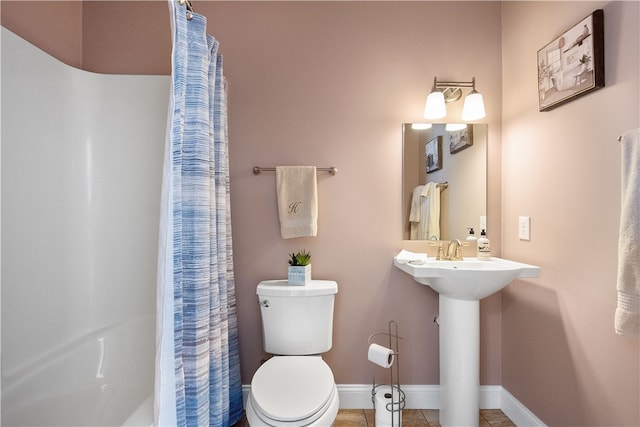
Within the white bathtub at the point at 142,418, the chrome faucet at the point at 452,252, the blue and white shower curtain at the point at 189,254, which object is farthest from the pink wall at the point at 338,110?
the white bathtub at the point at 142,418

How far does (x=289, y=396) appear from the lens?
1.39 m

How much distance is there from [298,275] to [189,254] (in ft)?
2.35

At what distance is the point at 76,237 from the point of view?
1831 millimetres

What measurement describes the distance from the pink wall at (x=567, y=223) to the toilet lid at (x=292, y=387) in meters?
1.09

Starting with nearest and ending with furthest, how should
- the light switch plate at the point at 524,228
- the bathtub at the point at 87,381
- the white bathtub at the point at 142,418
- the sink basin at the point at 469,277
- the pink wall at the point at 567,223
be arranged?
the white bathtub at the point at 142,418
the pink wall at the point at 567,223
the bathtub at the point at 87,381
the sink basin at the point at 469,277
the light switch plate at the point at 524,228

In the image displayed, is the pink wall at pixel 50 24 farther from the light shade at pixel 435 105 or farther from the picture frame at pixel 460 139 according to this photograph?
the picture frame at pixel 460 139

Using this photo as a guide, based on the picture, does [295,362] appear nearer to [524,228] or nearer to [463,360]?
[463,360]

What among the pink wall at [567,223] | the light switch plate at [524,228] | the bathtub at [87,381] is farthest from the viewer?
the light switch plate at [524,228]

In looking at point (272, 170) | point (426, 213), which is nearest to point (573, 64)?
point (426, 213)

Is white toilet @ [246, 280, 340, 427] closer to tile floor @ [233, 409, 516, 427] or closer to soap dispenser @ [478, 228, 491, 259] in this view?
tile floor @ [233, 409, 516, 427]

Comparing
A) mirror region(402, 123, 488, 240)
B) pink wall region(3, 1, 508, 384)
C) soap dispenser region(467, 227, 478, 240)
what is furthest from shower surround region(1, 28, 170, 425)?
soap dispenser region(467, 227, 478, 240)

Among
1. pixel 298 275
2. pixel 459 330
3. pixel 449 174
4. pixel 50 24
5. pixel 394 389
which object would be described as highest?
pixel 50 24

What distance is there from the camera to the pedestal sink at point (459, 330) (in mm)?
1625

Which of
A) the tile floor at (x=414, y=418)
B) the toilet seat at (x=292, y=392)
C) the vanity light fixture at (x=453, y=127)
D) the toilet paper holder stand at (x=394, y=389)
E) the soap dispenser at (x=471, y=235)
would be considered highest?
the vanity light fixture at (x=453, y=127)
